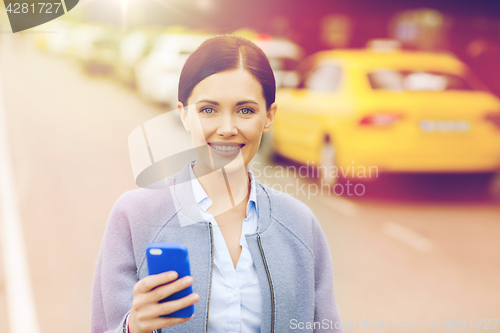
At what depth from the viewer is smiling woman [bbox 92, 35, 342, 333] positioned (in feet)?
4.61

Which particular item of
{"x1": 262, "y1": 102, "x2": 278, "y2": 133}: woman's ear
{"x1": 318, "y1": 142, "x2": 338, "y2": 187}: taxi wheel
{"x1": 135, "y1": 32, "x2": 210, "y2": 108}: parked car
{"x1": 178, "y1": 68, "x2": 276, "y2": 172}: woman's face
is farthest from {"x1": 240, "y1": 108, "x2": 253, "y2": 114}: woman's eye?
{"x1": 135, "y1": 32, "x2": 210, "y2": 108}: parked car

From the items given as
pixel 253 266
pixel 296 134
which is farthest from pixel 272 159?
pixel 253 266

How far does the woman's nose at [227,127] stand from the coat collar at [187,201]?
0.22 m

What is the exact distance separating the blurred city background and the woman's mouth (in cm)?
16

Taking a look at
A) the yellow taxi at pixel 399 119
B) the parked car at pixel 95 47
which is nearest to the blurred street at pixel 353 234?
the yellow taxi at pixel 399 119

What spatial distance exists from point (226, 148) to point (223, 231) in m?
0.26

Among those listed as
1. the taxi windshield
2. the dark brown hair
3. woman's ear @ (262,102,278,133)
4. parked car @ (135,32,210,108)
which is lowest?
woman's ear @ (262,102,278,133)

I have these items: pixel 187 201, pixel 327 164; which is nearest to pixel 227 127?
pixel 187 201

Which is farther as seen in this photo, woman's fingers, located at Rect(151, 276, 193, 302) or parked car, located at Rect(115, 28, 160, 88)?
parked car, located at Rect(115, 28, 160, 88)

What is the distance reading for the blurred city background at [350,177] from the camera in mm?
3781

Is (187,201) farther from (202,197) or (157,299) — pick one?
(157,299)

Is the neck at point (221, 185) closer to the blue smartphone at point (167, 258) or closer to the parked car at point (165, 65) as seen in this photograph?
the blue smartphone at point (167, 258)

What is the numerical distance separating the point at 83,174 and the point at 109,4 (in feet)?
18.8

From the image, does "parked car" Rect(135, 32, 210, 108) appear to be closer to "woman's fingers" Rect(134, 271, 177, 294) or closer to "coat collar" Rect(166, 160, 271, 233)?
"coat collar" Rect(166, 160, 271, 233)
